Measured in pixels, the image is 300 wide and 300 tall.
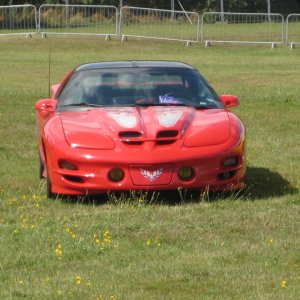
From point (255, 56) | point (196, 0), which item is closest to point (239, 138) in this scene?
point (255, 56)

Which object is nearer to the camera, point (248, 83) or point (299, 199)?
point (299, 199)

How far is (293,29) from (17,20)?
1037cm

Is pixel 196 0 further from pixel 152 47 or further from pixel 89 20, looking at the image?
pixel 152 47

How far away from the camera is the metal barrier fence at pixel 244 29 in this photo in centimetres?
3581

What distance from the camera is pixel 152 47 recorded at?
33969mm

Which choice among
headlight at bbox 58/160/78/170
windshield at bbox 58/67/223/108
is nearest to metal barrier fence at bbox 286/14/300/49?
windshield at bbox 58/67/223/108

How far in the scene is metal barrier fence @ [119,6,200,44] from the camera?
3650 centimetres

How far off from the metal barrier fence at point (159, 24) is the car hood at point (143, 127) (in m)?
26.2

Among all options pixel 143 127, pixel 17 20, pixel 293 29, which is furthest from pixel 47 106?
pixel 17 20

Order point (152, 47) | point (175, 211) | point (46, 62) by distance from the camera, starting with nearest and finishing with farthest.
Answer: point (175, 211), point (46, 62), point (152, 47)

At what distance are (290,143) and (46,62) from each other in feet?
52.4

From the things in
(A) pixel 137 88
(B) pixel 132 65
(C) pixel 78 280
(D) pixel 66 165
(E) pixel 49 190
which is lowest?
(E) pixel 49 190

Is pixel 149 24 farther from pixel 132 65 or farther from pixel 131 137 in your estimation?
pixel 131 137

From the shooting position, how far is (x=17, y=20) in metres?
38.3
